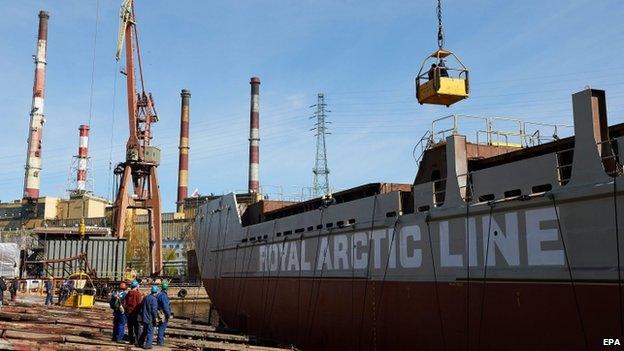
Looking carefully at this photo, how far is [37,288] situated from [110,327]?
23875mm

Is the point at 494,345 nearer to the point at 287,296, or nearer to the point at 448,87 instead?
the point at 448,87

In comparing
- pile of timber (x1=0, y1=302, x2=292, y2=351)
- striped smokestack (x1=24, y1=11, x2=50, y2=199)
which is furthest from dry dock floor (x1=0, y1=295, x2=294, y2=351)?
striped smokestack (x1=24, y1=11, x2=50, y2=199)

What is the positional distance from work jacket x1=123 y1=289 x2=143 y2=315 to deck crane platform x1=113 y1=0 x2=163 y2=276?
28932 millimetres

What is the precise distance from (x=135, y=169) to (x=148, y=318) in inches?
1273

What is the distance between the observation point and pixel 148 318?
10.9m

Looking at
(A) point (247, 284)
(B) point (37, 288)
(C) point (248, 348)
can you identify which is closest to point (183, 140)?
(B) point (37, 288)

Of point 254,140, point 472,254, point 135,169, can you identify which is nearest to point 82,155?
point 254,140

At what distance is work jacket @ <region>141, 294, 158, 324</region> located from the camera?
1092cm

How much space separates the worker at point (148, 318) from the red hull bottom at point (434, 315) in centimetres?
494

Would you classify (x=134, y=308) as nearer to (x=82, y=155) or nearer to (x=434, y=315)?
(x=434, y=315)

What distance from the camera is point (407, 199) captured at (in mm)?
12992

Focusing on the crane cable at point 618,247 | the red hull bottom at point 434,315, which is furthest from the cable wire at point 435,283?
the crane cable at point 618,247

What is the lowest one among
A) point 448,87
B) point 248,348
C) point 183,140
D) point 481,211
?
point 248,348

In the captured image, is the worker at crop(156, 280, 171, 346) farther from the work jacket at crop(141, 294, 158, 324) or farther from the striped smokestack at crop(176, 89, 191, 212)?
the striped smokestack at crop(176, 89, 191, 212)
